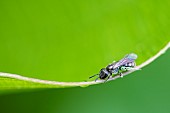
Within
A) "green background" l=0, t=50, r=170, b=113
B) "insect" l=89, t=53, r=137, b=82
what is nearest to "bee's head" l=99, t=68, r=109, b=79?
"insect" l=89, t=53, r=137, b=82

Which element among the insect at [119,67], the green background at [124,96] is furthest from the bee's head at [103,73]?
the green background at [124,96]

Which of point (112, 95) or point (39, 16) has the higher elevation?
point (39, 16)

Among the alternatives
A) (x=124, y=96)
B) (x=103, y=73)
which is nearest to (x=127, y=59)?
(x=103, y=73)

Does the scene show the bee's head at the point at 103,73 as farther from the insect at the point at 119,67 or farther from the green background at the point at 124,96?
the green background at the point at 124,96

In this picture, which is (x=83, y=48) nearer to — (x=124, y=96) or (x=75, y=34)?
(x=75, y=34)

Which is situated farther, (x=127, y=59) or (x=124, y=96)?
(x=124, y=96)

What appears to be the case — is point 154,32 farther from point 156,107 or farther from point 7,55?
point 7,55

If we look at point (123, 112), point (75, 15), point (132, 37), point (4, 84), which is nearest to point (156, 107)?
point (123, 112)
